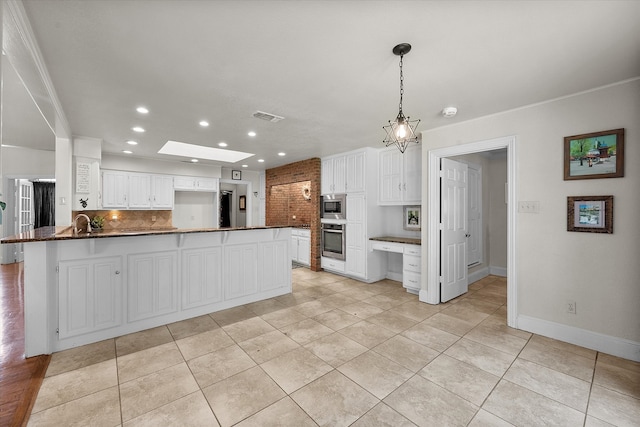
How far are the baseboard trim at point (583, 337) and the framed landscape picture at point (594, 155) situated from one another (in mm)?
1509

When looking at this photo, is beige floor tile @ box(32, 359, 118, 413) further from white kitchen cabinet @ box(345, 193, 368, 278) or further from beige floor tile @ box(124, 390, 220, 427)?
white kitchen cabinet @ box(345, 193, 368, 278)

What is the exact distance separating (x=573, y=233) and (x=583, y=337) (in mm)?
1019

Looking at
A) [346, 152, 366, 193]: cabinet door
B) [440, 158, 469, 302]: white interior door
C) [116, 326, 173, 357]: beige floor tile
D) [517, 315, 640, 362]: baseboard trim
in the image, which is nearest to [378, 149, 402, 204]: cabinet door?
[346, 152, 366, 193]: cabinet door

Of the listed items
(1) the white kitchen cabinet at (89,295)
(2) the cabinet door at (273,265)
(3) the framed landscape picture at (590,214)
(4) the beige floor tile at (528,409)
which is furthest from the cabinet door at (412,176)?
(1) the white kitchen cabinet at (89,295)

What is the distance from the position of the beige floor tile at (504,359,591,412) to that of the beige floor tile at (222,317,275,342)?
229cm

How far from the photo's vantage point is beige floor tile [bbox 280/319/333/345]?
9.50 ft

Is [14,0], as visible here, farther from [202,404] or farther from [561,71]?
[561,71]

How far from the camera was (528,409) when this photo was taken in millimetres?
1918

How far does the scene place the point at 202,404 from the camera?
195 cm

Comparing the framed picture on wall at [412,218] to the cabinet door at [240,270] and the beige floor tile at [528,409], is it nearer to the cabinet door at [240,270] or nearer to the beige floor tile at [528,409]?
the cabinet door at [240,270]

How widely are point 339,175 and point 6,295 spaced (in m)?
5.52

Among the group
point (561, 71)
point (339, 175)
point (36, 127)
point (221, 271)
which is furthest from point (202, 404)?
point (36, 127)

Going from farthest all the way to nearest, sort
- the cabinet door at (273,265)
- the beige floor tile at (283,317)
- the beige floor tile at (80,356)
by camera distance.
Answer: the cabinet door at (273,265) → the beige floor tile at (283,317) → the beige floor tile at (80,356)

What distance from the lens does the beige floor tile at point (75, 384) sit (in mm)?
1987
